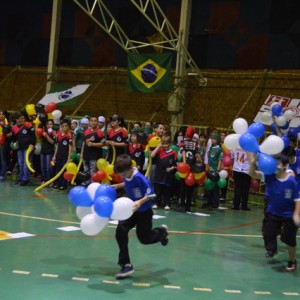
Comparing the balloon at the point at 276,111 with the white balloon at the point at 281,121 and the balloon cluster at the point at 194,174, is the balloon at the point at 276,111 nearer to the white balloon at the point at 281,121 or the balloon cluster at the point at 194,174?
the white balloon at the point at 281,121

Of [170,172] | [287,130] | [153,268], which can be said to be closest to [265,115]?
[287,130]

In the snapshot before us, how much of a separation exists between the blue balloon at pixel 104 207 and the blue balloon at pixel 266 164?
6.59 feet

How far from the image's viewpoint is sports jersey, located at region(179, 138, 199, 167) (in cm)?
1054

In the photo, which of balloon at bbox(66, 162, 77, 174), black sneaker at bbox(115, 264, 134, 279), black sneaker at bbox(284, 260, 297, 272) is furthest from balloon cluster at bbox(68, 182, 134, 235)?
balloon at bbox(66, 162, 77, 174)

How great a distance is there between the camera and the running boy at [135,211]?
5742 millimetres

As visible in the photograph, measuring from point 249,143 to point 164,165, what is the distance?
4.32 m

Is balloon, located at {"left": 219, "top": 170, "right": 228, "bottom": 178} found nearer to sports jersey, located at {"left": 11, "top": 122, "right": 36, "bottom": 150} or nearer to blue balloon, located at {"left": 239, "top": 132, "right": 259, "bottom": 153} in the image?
blue balloon, located at {"left": 239, "top": 132, "right": 259, "bottom": 153}

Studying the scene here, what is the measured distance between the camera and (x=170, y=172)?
10680 mm

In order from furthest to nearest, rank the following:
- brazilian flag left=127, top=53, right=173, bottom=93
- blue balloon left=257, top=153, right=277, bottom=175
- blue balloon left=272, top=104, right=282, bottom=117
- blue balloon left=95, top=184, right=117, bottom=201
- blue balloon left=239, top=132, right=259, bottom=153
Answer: brazilian flag left=127, top=53, right=173, bottom=93 → blue balloon left=272, top=104, right=282, bottom=117 → blue balloon left=239, top=132, right=259, bottom=153 → blue balloon left=257, top=153, right=277, bottom=175 → blue balloon left=95, top=184, right=117, bottom=201

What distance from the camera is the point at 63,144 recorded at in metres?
12.5

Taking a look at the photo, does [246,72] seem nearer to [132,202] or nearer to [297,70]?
[297,70]

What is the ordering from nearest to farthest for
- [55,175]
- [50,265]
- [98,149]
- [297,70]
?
[50,265], [98,149], [55,175], [297,70]

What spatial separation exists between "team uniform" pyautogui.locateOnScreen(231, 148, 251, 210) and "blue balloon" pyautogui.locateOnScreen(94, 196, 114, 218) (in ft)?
20.3

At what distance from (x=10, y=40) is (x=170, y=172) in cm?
1274
